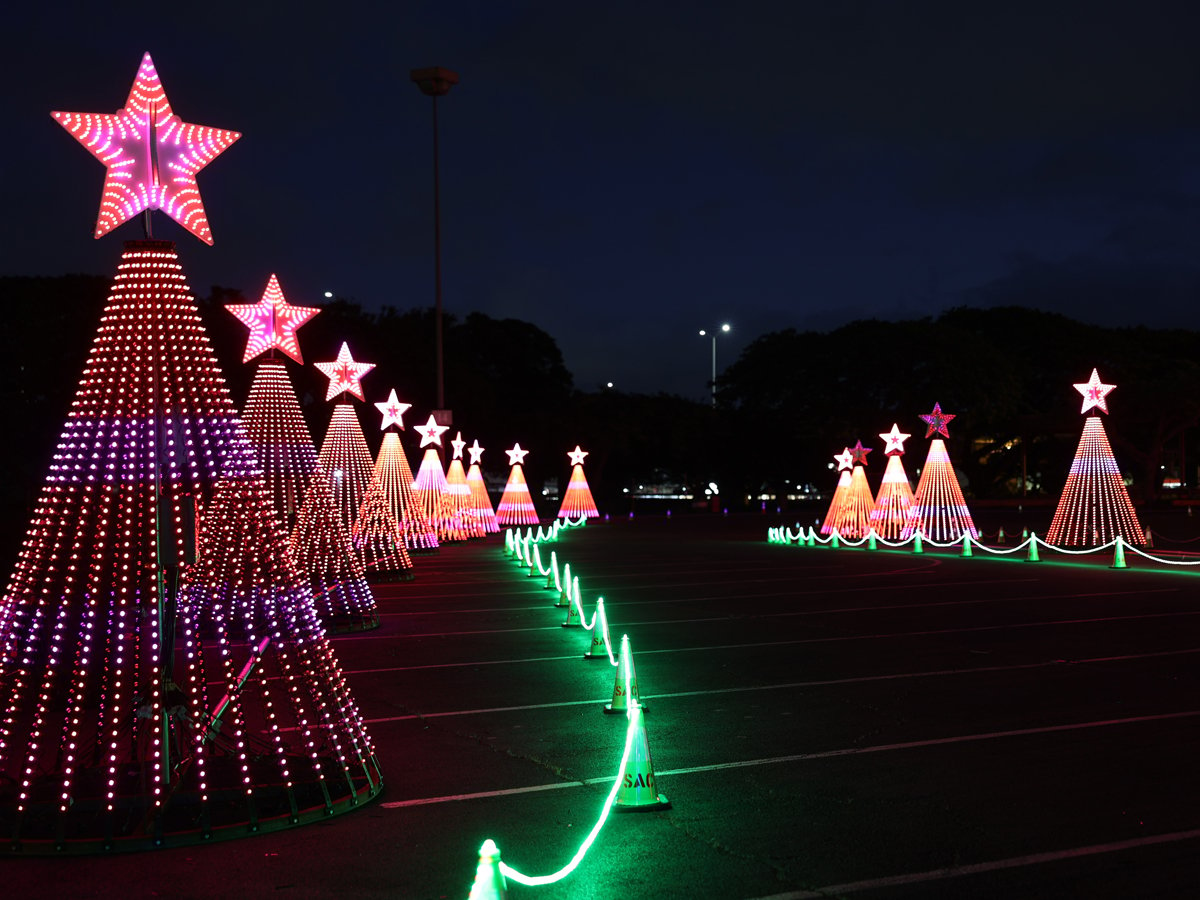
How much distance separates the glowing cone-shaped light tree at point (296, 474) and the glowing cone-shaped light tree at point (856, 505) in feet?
69.0

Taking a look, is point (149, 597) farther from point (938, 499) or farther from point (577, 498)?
point (577, 498)

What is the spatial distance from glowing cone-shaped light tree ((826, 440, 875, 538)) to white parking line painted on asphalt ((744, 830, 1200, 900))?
2982cm

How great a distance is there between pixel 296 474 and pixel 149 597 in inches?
467

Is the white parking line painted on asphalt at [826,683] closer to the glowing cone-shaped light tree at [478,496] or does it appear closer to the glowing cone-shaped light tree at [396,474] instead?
the glowing cone-shaped light tree at [396,474]

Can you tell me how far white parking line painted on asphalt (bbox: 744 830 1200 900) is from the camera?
19.1 feet

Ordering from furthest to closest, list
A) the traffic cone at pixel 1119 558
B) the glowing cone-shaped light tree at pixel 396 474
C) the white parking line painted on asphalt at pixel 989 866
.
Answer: the glowing cone-shaped light tree at pixel 396 474
the traffic cone at pixel 1119 558
the white parking line painted on asphalt at pixel 989 866

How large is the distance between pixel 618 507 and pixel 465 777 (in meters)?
60.4

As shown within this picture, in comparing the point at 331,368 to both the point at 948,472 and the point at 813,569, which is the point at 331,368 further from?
the point at 948,472

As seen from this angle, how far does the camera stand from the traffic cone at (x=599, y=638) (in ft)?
44.6

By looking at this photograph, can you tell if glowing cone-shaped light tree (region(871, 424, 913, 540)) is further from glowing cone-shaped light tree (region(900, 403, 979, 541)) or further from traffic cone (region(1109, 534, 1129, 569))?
traffic cone (region(1109, 534, 1129, 569))

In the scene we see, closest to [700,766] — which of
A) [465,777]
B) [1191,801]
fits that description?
[465,777]

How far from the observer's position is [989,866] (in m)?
6.15

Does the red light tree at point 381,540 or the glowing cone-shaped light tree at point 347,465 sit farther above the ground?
the glowing cone-shaped light tree at point 347,465

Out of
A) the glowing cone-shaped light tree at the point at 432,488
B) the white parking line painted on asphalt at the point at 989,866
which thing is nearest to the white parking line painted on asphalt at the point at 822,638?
the white parking line painted on asphalt at the point at 989,866
